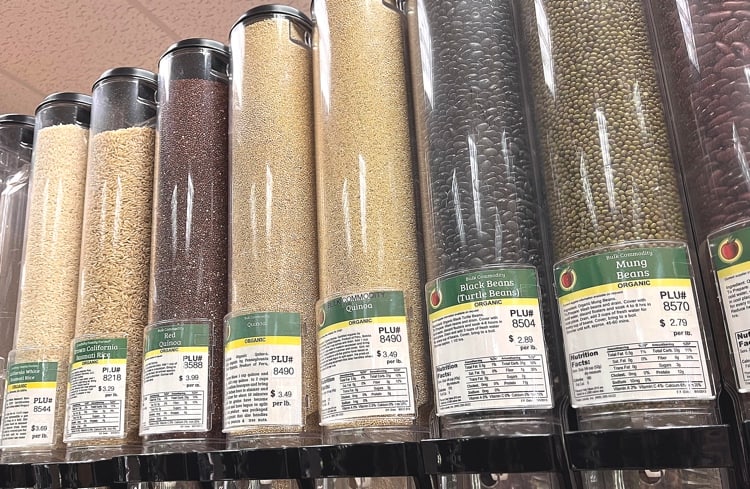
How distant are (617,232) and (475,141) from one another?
0.57 feet

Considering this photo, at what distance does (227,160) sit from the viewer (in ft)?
3.09

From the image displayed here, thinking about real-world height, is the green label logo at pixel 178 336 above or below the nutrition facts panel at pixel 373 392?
above

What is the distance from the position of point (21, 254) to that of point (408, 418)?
0.79 m

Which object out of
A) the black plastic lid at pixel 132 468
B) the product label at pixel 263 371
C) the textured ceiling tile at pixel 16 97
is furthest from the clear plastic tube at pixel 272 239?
the textured ceiling tile at pixel 16 97

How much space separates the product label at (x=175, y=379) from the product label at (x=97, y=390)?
71 millimetres

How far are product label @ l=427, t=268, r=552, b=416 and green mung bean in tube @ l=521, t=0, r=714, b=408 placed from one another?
0.09 feet

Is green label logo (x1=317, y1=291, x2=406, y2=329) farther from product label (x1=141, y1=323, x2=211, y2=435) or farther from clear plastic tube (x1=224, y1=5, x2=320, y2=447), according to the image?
product label (x1=141, y1=323, x2=211, y2=435)

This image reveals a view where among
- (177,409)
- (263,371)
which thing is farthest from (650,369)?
(177,409)

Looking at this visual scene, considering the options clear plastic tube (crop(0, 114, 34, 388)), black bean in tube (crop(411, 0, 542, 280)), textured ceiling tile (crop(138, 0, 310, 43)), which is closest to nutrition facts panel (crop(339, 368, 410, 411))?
black bean in tube (crop(411, 0, 542, 280))

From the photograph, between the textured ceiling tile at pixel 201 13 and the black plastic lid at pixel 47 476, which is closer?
the black plastic lid at pixel 47 476

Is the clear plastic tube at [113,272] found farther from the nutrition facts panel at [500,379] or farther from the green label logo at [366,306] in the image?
the nutrition facts panel at [500,379]

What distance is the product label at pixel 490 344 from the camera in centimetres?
59

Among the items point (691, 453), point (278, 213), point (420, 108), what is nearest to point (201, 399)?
point (278, 213)

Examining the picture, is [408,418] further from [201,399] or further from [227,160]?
[227,160]
